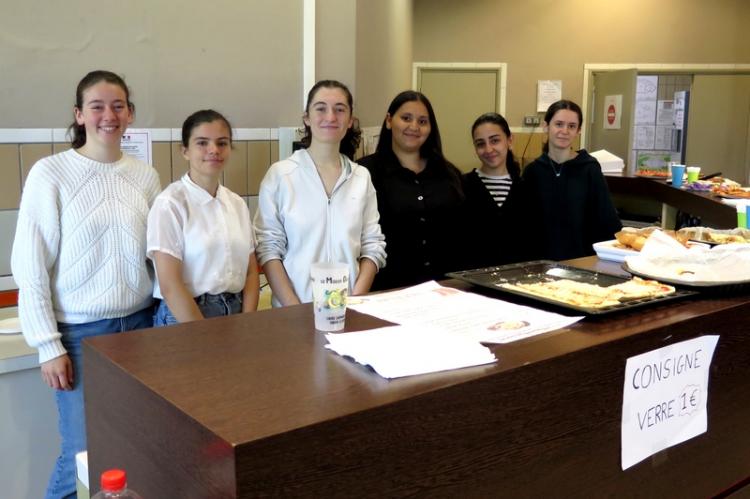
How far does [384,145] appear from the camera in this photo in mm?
2709

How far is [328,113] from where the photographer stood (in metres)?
2.30

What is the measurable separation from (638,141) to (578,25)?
4.62ft

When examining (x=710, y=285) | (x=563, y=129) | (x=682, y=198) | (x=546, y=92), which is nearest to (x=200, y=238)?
(x=710, y=285)

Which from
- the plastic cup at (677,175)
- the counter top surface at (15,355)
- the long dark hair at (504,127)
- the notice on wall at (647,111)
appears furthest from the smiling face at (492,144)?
the notice on wall at (647,111)

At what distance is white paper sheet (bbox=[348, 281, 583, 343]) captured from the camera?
130 cm

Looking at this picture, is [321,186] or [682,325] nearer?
[682,325]

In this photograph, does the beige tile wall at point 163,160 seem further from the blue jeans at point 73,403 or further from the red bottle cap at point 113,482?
the red bottle cap at point 113,482

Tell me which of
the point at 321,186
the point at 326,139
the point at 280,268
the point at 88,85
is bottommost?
the point at 280,268

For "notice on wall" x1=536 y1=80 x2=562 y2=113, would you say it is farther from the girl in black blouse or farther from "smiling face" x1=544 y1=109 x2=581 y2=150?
the girl in black blouse

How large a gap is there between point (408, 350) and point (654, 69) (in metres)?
7.16

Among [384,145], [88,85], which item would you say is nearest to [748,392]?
[384,145]

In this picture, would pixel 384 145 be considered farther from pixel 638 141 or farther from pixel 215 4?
pixel 638 141

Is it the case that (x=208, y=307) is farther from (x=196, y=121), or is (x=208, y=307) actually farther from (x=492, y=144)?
(x=492, y=144)

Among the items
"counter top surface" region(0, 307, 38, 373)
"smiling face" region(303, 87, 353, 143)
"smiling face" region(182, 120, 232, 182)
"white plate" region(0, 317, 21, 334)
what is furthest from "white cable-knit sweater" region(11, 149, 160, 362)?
"smiling face" region(303, 87, 353, 143)
